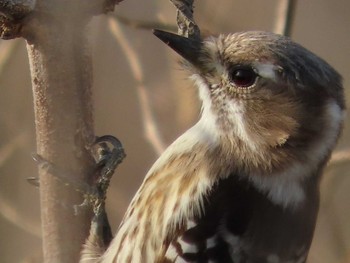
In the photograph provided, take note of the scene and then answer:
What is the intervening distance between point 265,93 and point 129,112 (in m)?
1.69

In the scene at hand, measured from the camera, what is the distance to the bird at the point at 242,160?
240 cm

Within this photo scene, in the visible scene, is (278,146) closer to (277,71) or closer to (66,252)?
(277,71)

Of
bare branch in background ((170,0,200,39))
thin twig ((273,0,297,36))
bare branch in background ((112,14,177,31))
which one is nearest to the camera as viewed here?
bare branch in background ((170,0,200,39))

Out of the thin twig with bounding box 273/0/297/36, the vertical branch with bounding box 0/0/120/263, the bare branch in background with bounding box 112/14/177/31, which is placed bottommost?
the vertical branch with bounding box 0/0/120/263

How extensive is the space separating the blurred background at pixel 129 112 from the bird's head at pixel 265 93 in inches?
33.0

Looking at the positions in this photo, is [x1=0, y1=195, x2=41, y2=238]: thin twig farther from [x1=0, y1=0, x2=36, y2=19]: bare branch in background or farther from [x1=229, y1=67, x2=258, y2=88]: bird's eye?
[x1=0, y1=0, x2=36, y2=19]: bare branch in background

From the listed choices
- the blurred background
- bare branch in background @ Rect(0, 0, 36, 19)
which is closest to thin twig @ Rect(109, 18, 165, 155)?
the blurred background

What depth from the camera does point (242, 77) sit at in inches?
95.7

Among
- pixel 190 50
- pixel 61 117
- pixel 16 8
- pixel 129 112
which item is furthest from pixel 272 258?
pixel 129 112

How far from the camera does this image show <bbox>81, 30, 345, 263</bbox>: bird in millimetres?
2404

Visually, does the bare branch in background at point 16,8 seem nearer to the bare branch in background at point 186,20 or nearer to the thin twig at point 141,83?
the bare branch in background at point 186,20

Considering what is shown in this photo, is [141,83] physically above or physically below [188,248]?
above

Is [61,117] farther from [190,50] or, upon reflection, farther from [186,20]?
[186,20]

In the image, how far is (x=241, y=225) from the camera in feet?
8.04
